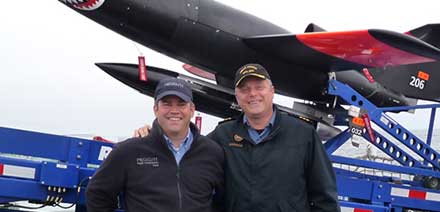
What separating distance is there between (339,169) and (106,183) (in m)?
4.32

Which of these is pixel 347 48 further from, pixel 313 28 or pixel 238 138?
pixel 238 138

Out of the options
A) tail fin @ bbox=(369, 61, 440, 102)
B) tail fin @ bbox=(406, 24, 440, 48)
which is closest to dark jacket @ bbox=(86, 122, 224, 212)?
tail fin @ bbox=(369, 61, 440, 102)

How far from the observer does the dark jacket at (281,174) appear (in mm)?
2412

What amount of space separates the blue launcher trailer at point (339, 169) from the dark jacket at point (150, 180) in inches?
49.5

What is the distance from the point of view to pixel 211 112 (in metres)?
6.24

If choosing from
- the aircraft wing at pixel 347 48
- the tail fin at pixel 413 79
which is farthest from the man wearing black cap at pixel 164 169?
the tail fin at pixel 413 79

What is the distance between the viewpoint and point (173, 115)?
7.93 feet

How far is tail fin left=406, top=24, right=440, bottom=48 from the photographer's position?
657 centimetres

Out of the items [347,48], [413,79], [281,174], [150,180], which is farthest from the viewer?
[413,79]

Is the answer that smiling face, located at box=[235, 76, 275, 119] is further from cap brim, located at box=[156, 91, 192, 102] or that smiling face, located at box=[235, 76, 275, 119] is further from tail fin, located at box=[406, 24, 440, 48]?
tail fin, located at box=[406, 24, 440, 48]

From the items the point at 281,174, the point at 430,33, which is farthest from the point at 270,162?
the point at 430,33

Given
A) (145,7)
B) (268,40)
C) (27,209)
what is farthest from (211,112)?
(27,209)

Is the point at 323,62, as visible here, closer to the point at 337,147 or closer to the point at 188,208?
the point at 337,147

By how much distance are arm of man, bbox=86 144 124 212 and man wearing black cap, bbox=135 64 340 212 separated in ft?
1.88
